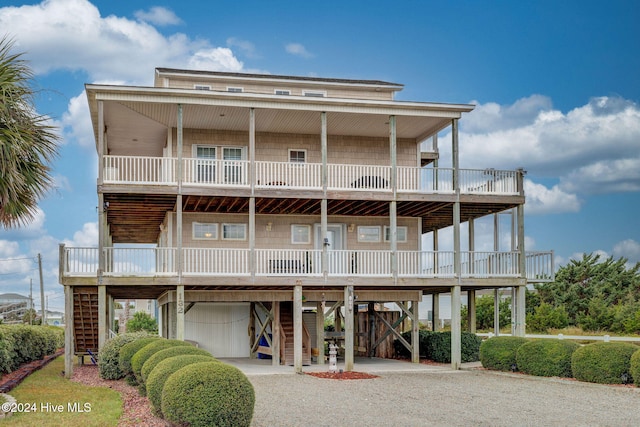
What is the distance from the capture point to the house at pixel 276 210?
1012 inches

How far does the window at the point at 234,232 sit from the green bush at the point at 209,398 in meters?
16.6

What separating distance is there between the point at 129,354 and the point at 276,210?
10.2 m

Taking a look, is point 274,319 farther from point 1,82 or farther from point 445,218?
point 1,82

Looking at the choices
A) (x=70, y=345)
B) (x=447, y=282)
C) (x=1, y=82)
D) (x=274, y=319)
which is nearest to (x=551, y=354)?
(x=447, y=282)

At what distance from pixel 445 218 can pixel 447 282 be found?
5243 millimetres

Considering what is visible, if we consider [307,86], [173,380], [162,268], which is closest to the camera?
[173,380]

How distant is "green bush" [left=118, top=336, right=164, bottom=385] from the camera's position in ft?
67.9

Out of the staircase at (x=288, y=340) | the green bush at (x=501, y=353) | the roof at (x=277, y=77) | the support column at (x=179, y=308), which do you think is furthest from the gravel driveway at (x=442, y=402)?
the roof at (x=277, y=77)

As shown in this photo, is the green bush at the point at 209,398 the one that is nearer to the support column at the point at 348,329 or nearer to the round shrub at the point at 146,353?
the round shrub at the point at 146,353

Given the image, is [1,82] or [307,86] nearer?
[1,82]

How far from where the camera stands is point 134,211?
Answer: 97.2 ft

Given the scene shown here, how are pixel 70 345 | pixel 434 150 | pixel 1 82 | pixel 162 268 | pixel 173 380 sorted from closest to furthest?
pixel 173 380 → pixel 1 82 → pixel 70 345 → pixel 162 268 → pixel 434 150

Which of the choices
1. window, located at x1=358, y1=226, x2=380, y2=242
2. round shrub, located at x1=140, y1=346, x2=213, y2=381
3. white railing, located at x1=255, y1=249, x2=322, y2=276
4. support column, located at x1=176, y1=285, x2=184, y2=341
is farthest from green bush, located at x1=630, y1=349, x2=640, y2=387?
support column, located at x1=176, y1=285, x2=184, y2=341

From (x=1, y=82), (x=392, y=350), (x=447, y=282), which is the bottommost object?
(x=392, y=350)
